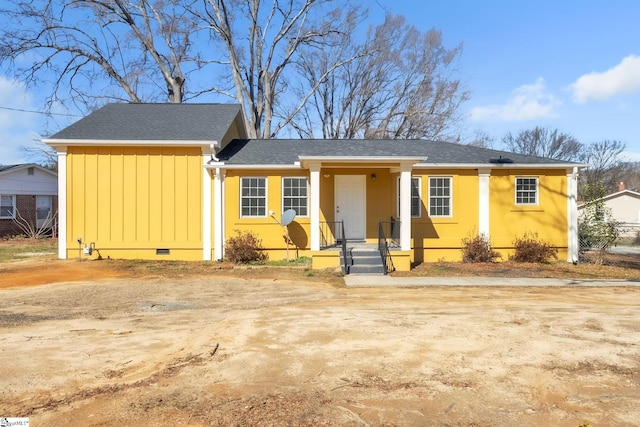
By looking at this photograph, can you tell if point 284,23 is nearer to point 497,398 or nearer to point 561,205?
point 561,205

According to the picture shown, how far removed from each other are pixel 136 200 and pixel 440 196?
10350 mm

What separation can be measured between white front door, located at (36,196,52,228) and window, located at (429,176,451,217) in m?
21.7

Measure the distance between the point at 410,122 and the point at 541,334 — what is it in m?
25.8

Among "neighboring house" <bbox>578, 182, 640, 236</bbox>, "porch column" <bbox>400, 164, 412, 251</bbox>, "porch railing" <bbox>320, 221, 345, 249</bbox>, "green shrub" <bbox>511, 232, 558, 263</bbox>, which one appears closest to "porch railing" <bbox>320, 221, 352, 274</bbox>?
"porch railing" <bbox>320, 221, 345, 249</bbox>

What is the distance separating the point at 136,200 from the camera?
46.9 feet

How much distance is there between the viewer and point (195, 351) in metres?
5.33

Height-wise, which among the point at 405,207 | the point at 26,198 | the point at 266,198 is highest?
the point at 26,198

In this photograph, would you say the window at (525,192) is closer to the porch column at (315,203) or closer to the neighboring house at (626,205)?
the porch column at (315,203)

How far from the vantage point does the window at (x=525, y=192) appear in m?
14.8

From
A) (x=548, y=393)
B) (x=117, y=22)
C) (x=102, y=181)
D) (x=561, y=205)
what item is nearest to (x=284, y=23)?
(x=117, y=22)

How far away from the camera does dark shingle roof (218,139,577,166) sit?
47.3ft

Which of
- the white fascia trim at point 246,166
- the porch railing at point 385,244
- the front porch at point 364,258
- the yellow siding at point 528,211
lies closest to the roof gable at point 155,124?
the white fascia trim at point 246,166

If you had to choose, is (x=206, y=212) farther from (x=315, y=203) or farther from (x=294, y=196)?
(x=315, y=203)

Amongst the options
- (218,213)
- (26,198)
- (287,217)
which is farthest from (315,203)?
(26,198)
